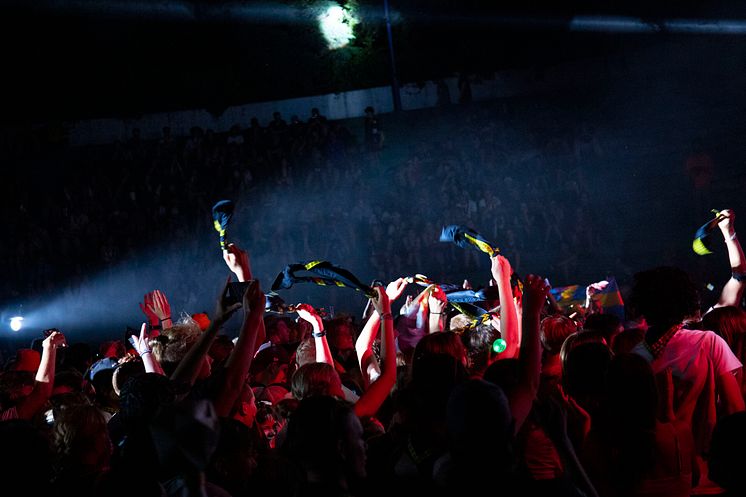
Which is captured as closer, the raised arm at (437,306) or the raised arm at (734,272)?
the raised arm at (734,272)

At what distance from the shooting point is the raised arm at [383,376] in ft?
11.2

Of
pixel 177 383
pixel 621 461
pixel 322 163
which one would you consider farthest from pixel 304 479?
pixel 322 163

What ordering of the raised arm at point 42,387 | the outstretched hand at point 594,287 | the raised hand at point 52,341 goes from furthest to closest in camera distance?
the outstretched hand at point 594,287, the raised hand at point 52,341, the raised arm at point 42,387

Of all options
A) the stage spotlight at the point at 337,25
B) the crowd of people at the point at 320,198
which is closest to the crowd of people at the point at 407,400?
the crowd of people at the point at 320,198

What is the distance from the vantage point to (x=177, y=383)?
3088 millimetres

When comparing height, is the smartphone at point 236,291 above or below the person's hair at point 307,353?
above

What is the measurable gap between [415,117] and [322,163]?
3.48 meters

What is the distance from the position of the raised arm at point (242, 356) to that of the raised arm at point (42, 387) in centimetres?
214

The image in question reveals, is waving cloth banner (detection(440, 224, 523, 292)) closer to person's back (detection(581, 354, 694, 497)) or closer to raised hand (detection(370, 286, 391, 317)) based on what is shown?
raised hand (detection(370, 286, 391, 317))

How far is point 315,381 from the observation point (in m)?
3.46

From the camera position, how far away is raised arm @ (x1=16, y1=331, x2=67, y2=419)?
4566mm

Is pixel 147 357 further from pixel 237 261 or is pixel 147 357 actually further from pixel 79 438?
pixel 79 438

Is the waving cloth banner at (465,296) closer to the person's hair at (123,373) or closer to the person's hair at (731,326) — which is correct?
the person's hair at (731,326)

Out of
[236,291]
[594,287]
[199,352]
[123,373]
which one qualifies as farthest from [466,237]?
[594,287]
